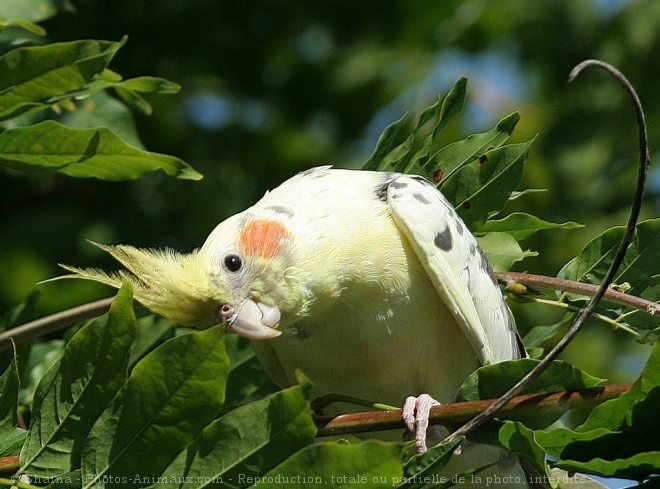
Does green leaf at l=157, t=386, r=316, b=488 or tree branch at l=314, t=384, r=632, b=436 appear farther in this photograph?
tree branch at l=314, t=384, r=632, b=436

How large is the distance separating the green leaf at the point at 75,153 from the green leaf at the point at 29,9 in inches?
28.8

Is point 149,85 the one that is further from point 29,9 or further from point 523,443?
point 523,443

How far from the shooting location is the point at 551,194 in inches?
230

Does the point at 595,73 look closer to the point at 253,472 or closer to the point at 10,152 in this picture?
the point at 10,152

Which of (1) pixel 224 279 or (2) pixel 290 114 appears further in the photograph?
(2) pixel 290 114

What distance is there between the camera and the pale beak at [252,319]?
2.86m

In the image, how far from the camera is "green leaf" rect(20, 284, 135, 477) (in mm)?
2160

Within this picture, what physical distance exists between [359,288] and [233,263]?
0.48 meters

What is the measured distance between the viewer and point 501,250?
3.44 m

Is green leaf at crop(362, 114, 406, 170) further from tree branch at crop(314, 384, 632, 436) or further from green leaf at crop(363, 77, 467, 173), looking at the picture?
tree branch at crop(314, 384, 632, 436)

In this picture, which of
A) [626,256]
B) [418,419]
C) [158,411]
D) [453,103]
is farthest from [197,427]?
[453,103]

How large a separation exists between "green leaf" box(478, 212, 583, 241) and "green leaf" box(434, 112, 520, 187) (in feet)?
0.83

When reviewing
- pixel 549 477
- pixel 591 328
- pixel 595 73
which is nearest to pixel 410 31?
pixel 595 73

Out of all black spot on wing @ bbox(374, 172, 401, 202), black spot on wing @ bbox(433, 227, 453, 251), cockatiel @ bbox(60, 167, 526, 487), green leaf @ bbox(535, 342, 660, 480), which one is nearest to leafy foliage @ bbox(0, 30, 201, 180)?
cockatiel @ bbox(60, 167, 526, 487)
